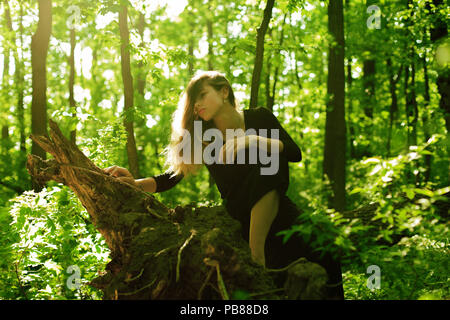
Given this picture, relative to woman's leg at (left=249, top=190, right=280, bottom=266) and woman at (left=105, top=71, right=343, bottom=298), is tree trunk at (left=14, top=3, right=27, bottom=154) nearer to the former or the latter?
woman at (left=105, top=71, right=343, bottom=298)

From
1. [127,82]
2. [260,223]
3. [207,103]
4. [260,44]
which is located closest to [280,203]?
[260,223]

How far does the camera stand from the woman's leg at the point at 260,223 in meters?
2.49

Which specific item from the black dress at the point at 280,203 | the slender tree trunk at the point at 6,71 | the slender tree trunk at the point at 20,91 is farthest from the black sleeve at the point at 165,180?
the slender tree trunk at the point at 20,91

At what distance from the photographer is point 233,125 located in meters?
3.29

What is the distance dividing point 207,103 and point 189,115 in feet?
0.63

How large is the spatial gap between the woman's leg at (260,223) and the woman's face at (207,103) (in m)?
1.02

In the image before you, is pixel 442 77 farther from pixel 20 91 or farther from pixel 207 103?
pixel 20 91

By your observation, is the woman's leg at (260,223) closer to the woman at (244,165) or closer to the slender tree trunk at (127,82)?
the woman at (244,165)

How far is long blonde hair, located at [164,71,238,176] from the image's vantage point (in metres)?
3.26

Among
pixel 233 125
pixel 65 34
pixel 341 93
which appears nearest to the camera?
pixel 233 125

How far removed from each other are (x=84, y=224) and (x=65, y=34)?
1524 cm

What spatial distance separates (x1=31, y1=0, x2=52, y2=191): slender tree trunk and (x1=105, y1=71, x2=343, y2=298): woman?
6129 mm
